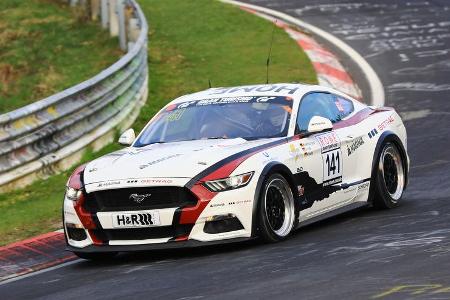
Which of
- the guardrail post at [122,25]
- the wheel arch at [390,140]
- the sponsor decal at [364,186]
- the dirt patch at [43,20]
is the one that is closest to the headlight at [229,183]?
the sponsor decal at [364,186]

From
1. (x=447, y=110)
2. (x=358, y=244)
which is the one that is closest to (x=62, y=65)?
(x=447, y=110)

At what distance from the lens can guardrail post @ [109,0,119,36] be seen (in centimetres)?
2195

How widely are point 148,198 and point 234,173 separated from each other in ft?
2.30

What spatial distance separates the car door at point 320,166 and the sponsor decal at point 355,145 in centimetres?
16

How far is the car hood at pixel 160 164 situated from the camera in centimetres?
938

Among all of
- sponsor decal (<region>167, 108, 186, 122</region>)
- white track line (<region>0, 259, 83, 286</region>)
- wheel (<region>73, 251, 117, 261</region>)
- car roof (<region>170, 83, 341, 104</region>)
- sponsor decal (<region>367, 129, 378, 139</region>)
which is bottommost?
white track line (<region>0, 259, 83, 286</region>)

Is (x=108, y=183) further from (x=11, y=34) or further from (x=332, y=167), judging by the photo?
(x=11, y=34)

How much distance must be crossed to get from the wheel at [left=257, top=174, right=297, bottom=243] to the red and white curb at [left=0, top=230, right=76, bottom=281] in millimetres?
1848

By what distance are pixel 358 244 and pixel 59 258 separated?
2.77 metres

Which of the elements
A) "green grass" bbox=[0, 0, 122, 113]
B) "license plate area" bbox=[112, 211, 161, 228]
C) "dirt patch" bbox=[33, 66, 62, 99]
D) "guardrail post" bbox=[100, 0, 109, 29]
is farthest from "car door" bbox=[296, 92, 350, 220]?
"guardrail post" bbox=[100, 0, 109, 29]

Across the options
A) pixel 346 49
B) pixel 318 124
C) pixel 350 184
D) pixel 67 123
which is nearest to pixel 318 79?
pixel 346 49

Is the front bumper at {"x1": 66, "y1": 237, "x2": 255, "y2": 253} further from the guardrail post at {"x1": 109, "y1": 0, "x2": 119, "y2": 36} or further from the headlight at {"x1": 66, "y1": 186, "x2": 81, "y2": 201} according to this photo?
the guardrail post at {"x1": 109, "y1": 0, "x2": 119, "y2": 36}

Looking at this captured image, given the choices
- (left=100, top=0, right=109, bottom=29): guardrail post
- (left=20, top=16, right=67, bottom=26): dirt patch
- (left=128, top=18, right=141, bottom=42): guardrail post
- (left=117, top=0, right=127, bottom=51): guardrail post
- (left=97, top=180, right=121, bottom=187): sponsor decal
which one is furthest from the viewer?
(left=20, top=16, right=67, bottom=26): dirt patch

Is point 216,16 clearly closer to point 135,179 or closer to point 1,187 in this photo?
point 1,187
